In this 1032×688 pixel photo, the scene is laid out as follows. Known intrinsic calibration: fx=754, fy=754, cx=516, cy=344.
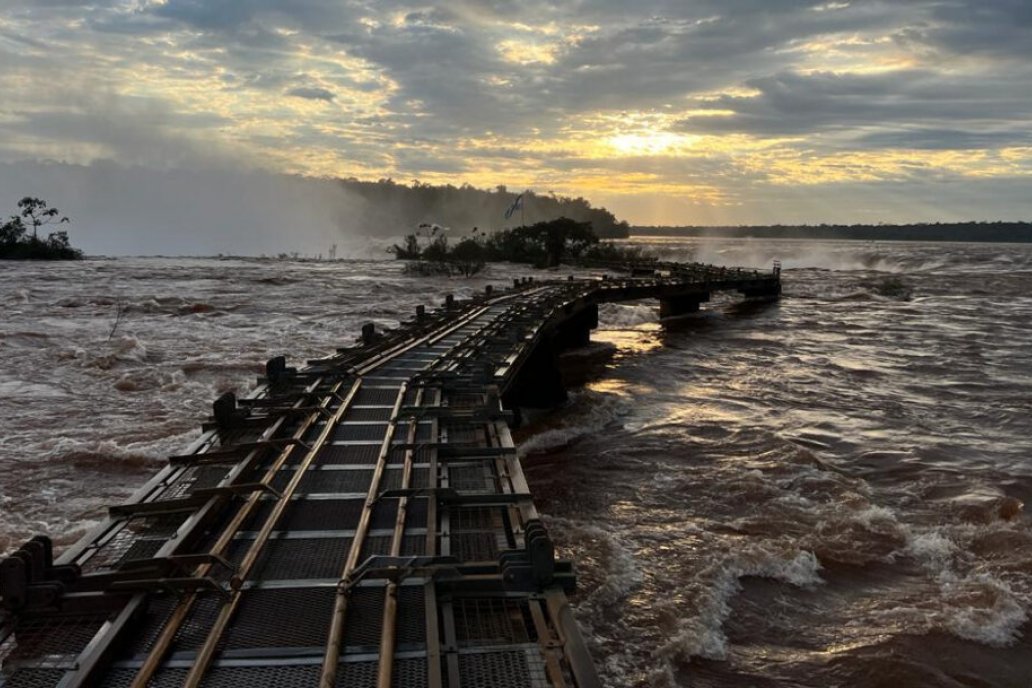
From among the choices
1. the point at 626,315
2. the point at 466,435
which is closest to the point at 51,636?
the point at 466,435

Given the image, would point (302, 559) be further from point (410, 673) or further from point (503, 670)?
point (503, 670)

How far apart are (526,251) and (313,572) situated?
7409cm

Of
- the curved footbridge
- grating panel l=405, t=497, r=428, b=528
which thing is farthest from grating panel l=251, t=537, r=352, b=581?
grating panel l=405, t=497, r=428, b=528

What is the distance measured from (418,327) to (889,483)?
12.5m

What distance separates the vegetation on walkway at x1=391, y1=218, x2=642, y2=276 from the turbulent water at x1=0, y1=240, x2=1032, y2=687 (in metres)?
34.1

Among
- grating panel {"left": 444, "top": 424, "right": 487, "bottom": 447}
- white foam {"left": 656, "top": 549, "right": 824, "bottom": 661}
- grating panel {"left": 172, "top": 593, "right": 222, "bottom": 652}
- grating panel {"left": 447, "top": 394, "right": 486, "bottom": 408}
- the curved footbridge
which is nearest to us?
the curved footbridge

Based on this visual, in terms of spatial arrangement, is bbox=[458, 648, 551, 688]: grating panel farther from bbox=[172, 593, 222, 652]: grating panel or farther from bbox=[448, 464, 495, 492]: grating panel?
bbox=[448, 464, 495, 492]: grating panel

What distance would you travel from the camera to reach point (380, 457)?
355 inches

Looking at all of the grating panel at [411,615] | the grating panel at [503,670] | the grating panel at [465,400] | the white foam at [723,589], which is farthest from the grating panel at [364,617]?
the grating panel at [465,400]

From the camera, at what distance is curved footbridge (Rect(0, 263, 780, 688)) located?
4.99 metres

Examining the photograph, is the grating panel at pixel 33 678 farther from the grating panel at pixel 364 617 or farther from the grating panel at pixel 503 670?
the grating panel at pixel 503 670

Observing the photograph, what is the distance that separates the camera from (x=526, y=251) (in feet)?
261

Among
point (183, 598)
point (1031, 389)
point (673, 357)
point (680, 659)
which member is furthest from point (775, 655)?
point (673, 357)

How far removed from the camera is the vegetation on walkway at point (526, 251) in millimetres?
67188
